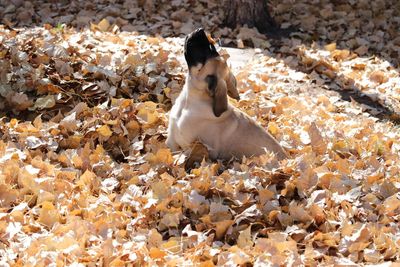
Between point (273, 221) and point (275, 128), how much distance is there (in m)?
1.20

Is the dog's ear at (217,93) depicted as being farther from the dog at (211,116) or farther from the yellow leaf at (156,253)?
the yellow leaf at (156,253)

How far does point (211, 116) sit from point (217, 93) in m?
0.21

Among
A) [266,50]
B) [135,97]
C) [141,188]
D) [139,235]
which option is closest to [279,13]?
[266,50]

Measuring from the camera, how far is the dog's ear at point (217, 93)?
4.04 m

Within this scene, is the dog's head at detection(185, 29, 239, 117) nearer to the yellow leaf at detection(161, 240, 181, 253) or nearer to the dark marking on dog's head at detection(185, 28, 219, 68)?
the dark marking on dog's head at detection(185, 28, 219, 68)

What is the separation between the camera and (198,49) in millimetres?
3994

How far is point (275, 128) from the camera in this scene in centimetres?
479

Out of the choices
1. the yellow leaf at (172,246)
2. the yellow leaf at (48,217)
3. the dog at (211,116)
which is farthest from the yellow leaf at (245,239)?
the yellow leaf at (48,217)

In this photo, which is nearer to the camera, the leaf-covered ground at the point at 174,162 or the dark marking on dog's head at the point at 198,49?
the leaf-covered ground at the point at 174,162

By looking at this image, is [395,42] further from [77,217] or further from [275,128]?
[77,217]

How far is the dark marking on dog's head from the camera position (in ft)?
13.1

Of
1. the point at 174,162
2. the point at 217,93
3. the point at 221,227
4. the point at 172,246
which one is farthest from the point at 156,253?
the point at 217,93

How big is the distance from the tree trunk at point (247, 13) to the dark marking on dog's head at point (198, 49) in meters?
3.65

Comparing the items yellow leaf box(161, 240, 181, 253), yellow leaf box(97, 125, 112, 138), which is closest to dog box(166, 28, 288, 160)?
yellow leaf box(97, 125, 112, 138)
